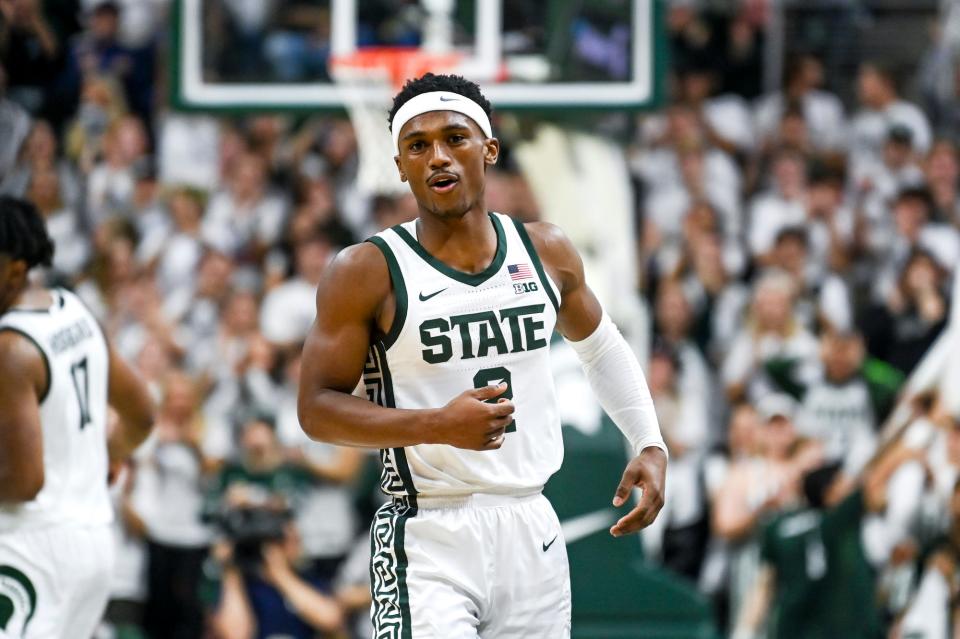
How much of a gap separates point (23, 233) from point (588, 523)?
355 cm

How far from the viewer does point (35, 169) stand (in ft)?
43.0

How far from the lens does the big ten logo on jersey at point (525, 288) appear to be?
4691mm

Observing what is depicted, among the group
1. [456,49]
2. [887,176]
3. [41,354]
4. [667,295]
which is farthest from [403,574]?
[887,176]

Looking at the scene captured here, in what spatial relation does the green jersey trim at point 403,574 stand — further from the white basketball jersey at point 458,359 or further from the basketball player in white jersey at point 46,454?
the basketball player in white jersey at point 46,454

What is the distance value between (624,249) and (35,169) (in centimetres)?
558

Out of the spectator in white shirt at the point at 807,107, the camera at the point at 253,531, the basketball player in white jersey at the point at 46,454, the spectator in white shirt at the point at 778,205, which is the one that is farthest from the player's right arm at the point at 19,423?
the spectator in white shirt at the point at 807,107

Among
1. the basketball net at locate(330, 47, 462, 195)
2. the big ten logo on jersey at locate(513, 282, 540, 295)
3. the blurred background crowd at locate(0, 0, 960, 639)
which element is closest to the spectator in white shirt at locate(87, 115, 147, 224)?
the blurred background crowd at locate(0, 0, 960, 639)

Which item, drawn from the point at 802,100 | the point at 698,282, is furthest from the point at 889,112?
the point at 698,282

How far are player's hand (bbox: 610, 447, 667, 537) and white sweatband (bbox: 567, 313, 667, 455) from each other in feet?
0.61

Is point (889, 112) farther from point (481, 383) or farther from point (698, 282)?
point (481, 383)

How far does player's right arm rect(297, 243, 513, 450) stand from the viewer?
4.37 m

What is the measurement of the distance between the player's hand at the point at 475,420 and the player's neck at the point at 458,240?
2.00 feet

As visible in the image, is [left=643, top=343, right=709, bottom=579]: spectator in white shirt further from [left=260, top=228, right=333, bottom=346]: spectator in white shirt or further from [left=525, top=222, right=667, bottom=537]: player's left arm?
[left=525, top=222, right=667, bottom=537]: player's left arm

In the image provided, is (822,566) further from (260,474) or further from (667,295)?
(260,474)
